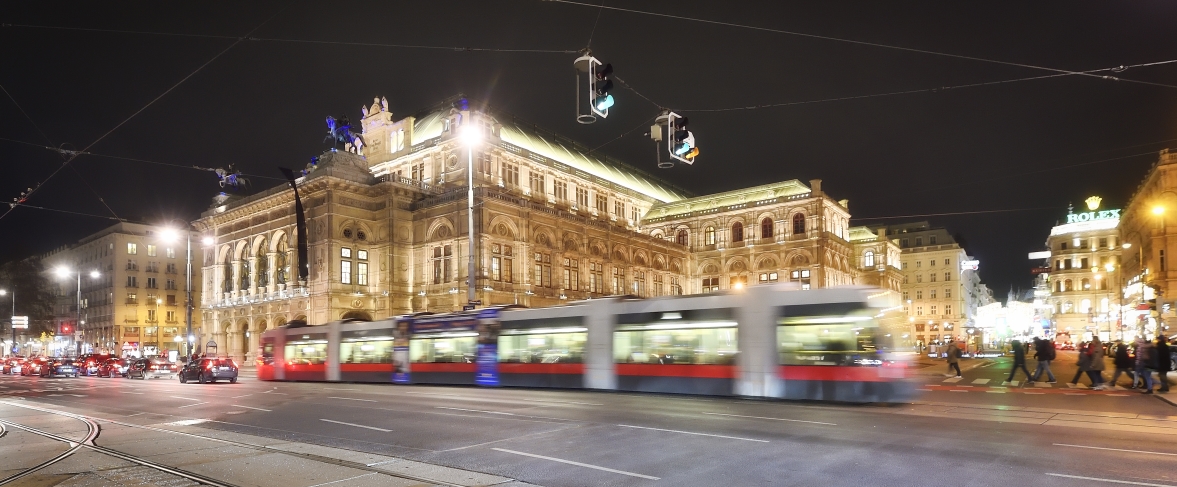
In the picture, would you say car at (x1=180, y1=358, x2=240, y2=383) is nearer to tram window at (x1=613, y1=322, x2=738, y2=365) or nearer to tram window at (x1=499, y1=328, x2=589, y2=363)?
tram window at (x1=499, y1=328, x2=589, y2=363)

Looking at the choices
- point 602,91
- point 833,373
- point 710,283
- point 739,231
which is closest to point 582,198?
point 710,283

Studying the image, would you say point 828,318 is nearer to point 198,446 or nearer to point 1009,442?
point 1009,442

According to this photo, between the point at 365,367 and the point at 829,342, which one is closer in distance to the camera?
the point at 829,342

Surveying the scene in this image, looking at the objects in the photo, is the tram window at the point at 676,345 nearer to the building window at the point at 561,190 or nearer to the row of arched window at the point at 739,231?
the building window at the point at 561,190

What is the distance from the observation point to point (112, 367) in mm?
50094

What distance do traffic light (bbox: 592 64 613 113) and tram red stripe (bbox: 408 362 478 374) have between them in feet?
51.4

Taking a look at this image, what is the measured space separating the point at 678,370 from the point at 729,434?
30.9 ft

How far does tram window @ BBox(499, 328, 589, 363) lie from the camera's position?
25.2 m

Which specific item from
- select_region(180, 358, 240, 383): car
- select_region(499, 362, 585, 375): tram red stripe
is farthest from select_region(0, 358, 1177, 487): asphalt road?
select_region(180, 358, 240, 383): car

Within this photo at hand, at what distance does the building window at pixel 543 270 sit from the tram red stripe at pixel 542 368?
33.5 metres

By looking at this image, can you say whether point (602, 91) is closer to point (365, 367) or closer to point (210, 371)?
point (365, 367)

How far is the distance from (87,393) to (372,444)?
71.3 feet

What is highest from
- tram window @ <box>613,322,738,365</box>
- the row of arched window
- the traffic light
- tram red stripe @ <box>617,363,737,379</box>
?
the row of arched window

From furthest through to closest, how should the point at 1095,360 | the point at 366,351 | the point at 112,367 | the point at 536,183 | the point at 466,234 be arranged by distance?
the point at 536,183 < the point at 466,234 < the point at 112,367 < the point at 366,351 < the point at 1095,360
